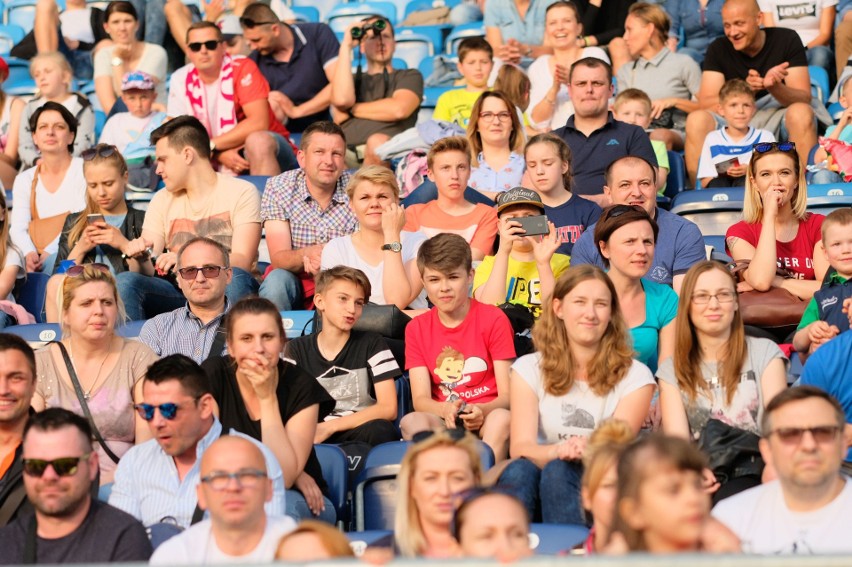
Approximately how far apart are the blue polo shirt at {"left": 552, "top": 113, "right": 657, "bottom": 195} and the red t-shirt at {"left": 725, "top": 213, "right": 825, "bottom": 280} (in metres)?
1.06

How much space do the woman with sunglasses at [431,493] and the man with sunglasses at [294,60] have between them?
507 cm

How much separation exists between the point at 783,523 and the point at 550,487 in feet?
2.91

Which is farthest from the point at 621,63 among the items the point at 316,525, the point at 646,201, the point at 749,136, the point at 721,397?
the point at 316,525

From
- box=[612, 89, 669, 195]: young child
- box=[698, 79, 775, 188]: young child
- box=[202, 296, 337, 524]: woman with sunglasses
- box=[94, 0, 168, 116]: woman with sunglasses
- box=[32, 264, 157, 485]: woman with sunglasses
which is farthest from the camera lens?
box=[94, 0, 168, 116]: woman with sunglasses

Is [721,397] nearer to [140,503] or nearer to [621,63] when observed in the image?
[140,503]

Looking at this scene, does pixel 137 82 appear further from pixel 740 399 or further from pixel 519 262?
pixel 740 399

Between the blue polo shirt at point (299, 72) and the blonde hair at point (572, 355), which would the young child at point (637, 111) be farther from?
the blonde hair at point (572, 355)

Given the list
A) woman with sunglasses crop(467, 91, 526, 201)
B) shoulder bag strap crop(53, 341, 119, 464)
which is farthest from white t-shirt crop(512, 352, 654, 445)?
woman with sunglasses crop(467, 91, 526, 201)

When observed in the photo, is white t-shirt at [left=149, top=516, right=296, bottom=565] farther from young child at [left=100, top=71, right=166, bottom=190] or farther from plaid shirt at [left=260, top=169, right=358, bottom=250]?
young child at [left=100, top=71, right=166, bottom=190]

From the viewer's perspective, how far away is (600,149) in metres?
7.21

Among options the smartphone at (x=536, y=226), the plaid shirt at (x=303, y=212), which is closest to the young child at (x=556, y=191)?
the smartphone at (x=536, y=226)

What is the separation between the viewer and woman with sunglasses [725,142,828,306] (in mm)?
5852

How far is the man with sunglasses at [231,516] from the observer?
3.69 meters

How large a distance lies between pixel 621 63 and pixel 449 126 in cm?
175
